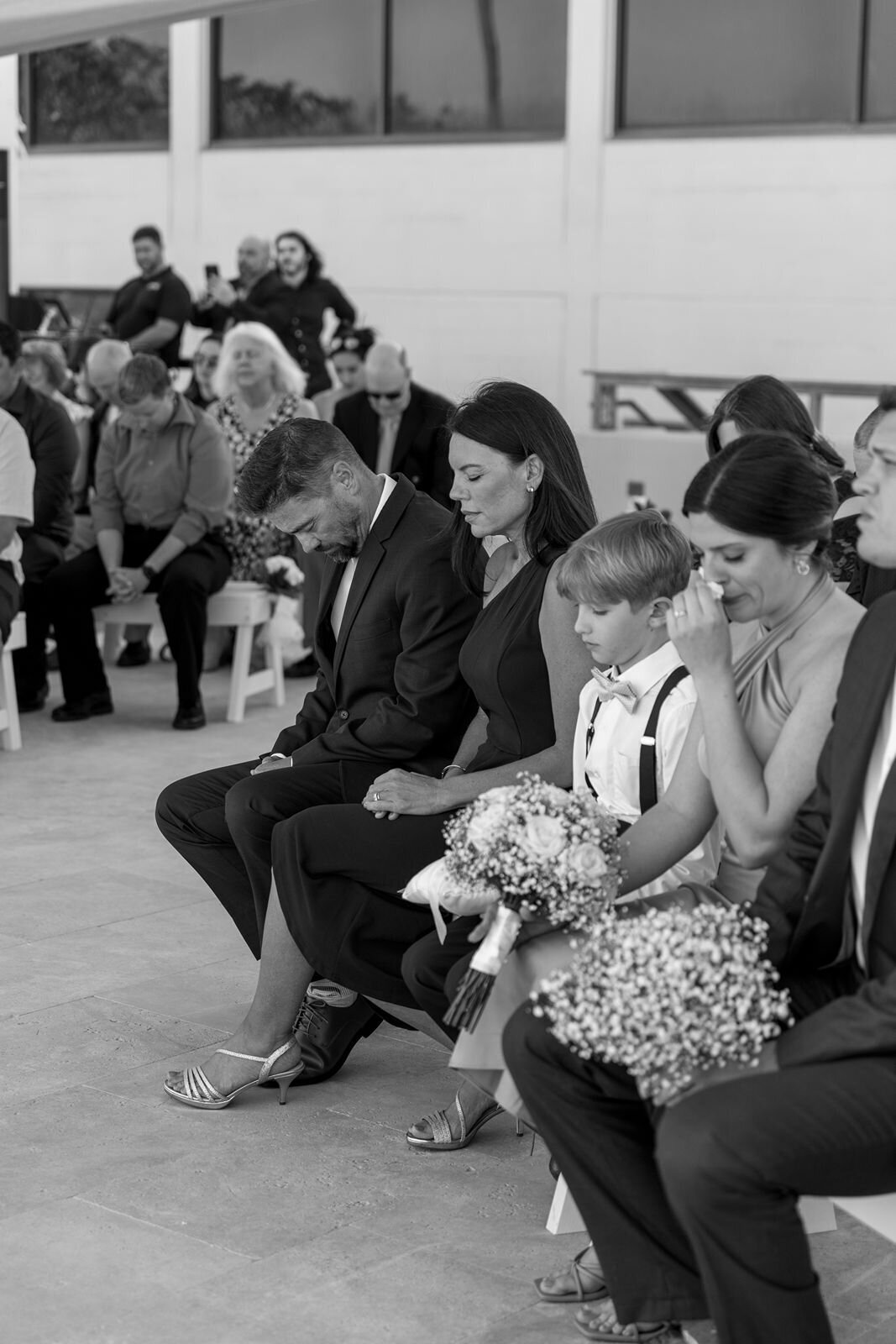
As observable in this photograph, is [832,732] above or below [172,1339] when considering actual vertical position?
above

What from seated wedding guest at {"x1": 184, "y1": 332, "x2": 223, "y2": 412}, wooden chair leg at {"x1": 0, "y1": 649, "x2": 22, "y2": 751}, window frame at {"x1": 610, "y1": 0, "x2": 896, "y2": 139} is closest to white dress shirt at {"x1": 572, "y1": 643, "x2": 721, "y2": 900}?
wooden chair leg at {"x1": 0, "y1": 649, "x2": 22, "y2": 751}

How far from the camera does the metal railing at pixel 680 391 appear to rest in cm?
1096

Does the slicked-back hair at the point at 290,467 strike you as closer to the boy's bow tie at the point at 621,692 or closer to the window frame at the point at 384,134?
the boy's bow tie at the point at 621,692

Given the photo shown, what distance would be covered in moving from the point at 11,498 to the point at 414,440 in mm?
2483

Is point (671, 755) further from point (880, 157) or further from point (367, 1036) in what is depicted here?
point (880, 157)

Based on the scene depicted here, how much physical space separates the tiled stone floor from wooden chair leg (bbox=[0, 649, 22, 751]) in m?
2.22

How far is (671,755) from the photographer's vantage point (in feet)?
10.4

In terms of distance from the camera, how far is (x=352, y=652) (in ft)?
13.5

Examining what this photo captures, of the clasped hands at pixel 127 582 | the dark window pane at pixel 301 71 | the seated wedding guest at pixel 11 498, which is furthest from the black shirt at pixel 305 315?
the seated wedding guest at pixel 11 498

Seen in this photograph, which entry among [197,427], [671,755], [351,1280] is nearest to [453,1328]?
[351,1280]

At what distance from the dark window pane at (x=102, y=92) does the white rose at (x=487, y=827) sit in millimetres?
15076

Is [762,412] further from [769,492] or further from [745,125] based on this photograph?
[745,125]

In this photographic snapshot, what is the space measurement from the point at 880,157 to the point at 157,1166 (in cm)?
1074

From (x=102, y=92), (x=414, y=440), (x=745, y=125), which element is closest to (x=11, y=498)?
(x=414, y=440)
